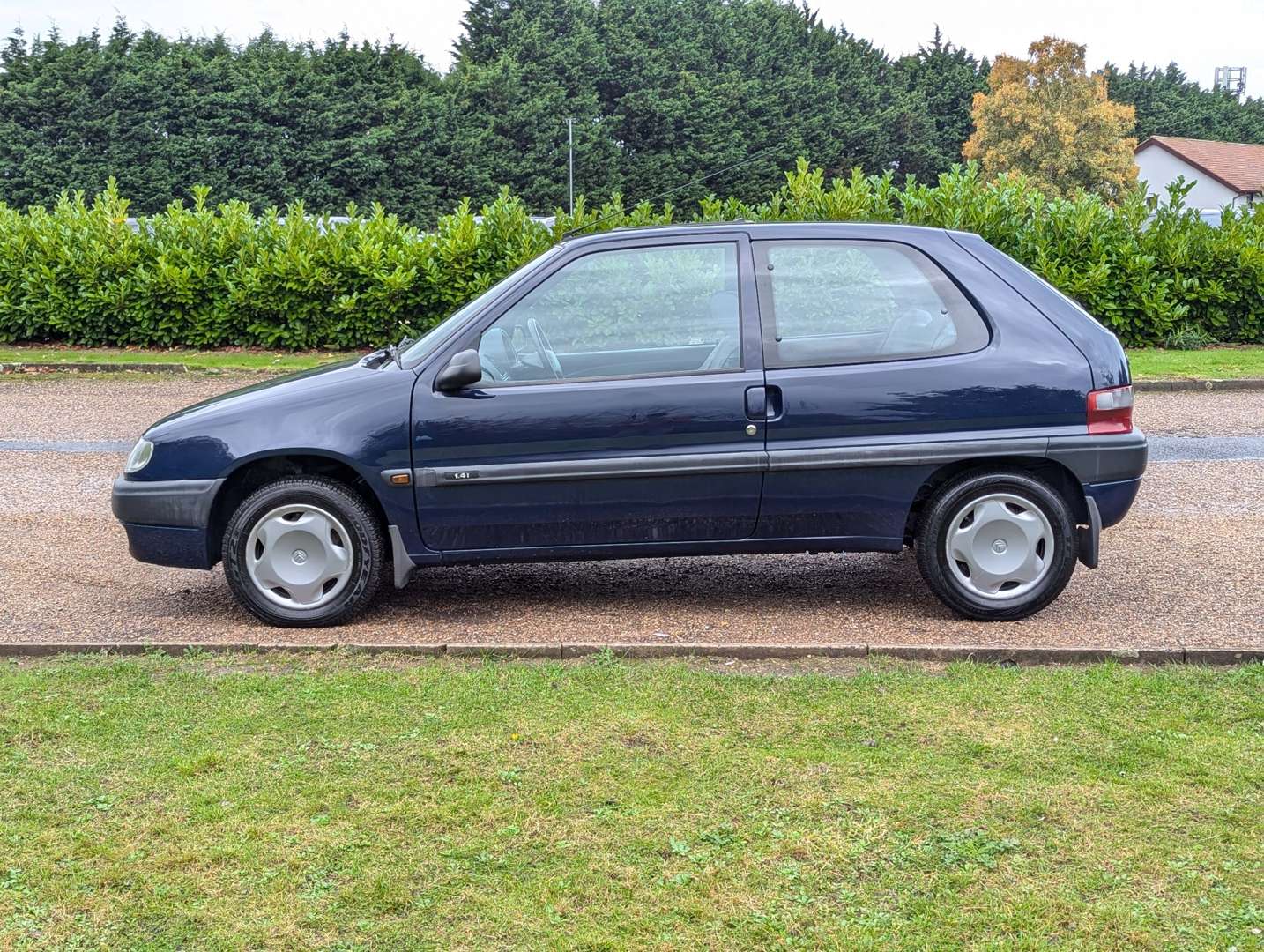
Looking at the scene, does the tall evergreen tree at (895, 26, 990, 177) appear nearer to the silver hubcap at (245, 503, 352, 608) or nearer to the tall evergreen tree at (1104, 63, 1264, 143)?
the tall evergreen tree at (1104, 63, 1264, 143)

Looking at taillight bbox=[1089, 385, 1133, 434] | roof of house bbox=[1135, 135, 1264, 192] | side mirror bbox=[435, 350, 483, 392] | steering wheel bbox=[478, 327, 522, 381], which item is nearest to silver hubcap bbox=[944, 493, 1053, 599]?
taillight bbox=[1089, 385, 1133, 434]

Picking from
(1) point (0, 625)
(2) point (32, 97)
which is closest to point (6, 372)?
(1) point (0, 625)

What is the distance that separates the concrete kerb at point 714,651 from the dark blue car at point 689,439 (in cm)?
41

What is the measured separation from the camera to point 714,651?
18.2ft

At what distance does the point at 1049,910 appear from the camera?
343cm

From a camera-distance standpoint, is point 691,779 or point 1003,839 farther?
point 691,779

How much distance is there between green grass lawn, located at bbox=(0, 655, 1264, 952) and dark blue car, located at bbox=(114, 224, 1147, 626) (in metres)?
0.75

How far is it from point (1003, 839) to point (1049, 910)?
38 centimetres

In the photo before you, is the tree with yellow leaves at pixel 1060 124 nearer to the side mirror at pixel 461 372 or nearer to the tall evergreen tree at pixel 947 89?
the tall evergreen tree at pixel 947 89

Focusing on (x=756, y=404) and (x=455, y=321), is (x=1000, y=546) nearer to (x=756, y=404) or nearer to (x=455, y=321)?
(x=756, y=404)

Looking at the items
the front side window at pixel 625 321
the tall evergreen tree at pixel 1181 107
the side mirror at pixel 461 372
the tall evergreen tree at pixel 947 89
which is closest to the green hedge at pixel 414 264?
the front side window at pixel 625 321

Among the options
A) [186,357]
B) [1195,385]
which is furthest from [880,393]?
[186,357]

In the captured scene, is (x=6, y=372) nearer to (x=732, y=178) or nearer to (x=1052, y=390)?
(x=1052, y=390)

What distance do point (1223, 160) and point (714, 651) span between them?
77.1 m
